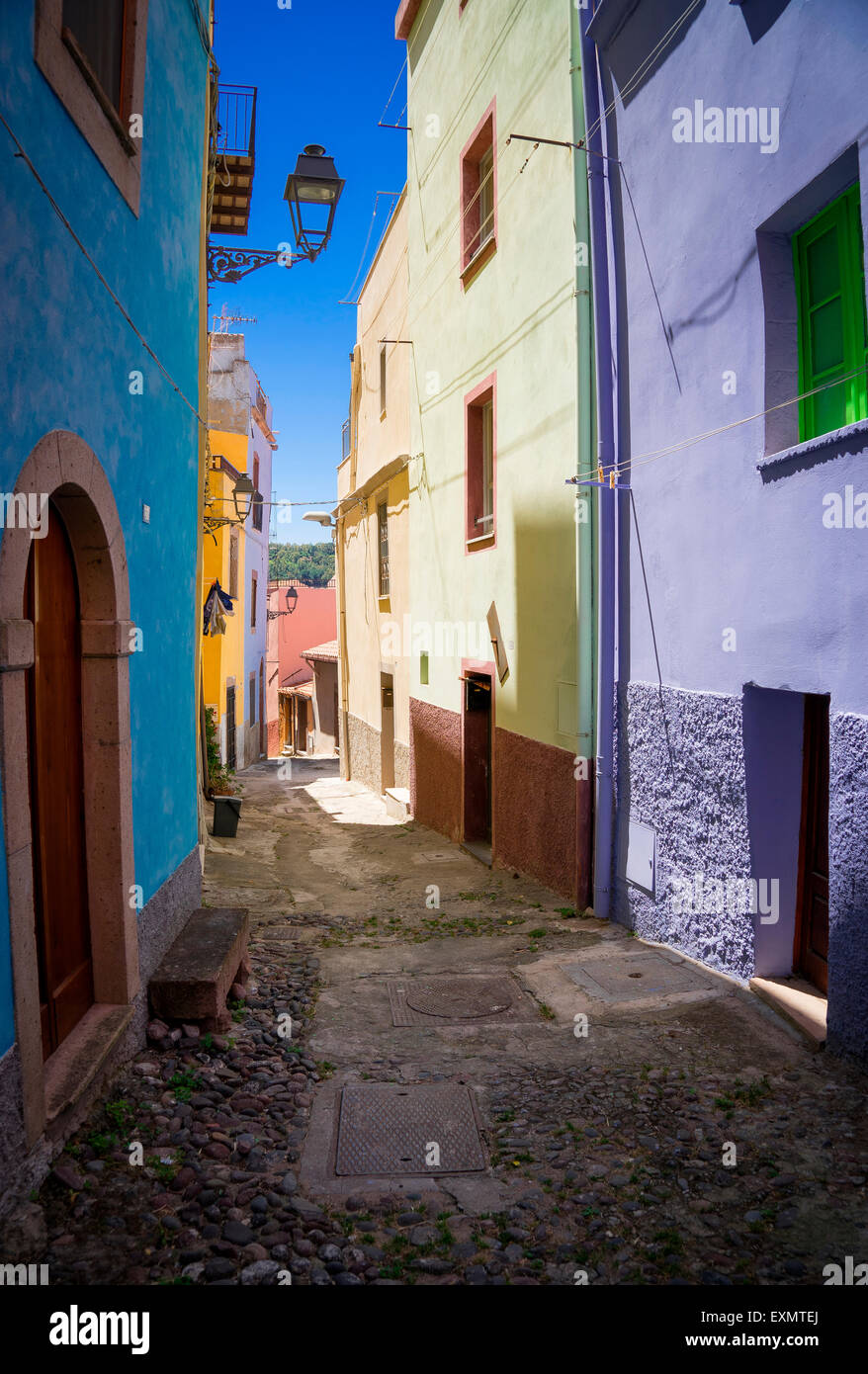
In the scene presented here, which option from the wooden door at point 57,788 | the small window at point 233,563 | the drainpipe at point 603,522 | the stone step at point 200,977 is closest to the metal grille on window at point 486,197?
the drainpipe at point 603,522

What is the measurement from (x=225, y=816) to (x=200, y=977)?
7367 mm

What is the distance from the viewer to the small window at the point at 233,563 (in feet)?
72.7

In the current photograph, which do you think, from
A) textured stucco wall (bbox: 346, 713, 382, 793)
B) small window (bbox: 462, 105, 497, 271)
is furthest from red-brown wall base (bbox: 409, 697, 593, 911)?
small window (bbox: 462, 105, 497, 271)

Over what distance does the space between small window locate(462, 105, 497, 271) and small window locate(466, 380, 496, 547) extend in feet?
5.32

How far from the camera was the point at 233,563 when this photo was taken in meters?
22.8

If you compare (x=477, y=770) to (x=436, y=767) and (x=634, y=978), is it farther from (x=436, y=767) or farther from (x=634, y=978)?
(x=634, y=978)

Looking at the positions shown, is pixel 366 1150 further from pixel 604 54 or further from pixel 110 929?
pixel 604 54

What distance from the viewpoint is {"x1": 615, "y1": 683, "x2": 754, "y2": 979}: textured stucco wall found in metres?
5.38

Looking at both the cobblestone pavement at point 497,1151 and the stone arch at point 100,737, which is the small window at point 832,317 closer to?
the cobblestone pavement at point 497,1151

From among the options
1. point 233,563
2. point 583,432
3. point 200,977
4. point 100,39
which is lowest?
point 200,977

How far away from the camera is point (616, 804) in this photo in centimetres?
719

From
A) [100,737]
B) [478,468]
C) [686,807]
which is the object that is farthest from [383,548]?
[100,737]

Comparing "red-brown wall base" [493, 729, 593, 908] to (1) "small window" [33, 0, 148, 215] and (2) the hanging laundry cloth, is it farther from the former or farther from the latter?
(2) the hanging laundry cloth

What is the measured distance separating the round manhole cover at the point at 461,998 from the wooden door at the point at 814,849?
1778 mm
